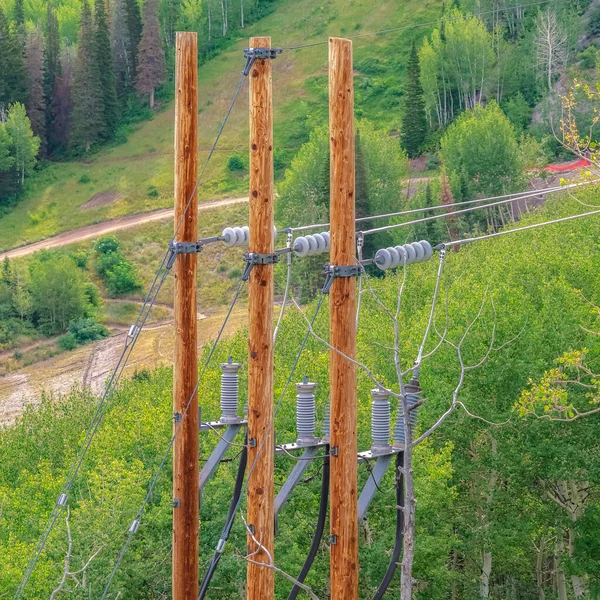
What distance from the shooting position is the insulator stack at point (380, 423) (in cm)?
1525

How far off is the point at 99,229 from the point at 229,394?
9408cm

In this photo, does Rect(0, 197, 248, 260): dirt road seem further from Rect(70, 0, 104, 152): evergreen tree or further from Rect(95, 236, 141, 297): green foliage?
Rect(70, 0, 104, 152): evergreen tree

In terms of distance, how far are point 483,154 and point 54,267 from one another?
3097 centimetres

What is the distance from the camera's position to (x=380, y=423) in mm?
15320

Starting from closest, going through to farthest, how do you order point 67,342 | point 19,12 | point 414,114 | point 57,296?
point 67,342
point 57,296
point 414,114
point 19,12

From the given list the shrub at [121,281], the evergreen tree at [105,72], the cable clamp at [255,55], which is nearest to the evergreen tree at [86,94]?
the evergreen tree at [105,72]

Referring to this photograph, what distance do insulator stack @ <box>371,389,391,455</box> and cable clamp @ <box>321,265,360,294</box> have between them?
156 centimetres

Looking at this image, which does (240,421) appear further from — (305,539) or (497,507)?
(497,507)

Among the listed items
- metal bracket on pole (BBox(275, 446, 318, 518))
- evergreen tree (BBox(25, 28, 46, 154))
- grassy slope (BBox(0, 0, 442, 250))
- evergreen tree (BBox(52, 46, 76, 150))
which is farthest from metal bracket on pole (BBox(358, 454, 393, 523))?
evergreen tree (BBox(52, 46, 76, 150))

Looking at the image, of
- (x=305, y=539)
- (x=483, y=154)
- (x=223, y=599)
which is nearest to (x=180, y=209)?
(x=305, y=539)

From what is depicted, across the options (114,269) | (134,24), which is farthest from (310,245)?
(134,24)

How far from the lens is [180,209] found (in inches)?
636

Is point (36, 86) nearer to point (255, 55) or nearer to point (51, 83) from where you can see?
point (51, 83)

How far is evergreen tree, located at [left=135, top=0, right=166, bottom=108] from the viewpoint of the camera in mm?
128125
